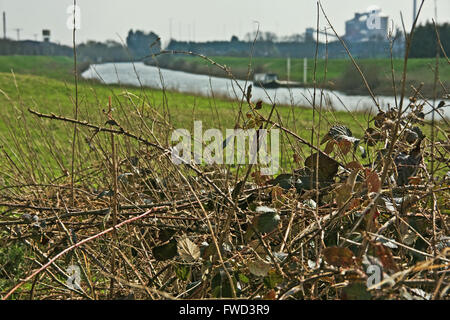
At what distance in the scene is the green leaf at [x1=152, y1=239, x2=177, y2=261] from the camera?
66.7 inches

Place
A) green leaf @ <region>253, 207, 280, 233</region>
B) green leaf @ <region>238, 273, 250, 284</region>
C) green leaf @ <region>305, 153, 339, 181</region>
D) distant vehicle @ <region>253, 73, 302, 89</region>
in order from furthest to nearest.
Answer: distant vehicle @ <region>253, 73, 302, 89</region> < green leaf @ <region>305, 153, 339, 181</region> < green leaf @ <region>238, 273, 250, 284</region> < green leaf @ <region>253, 207, 280, 233</region>

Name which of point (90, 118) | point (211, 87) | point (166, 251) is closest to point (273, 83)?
point (211, 87)

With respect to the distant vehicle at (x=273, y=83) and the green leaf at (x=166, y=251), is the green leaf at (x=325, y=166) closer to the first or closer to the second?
the distant vehicle at (x=273, y=83)

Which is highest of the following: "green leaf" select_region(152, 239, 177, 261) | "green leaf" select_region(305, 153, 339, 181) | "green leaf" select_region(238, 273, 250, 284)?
"green leaf" select_region(305, 153, 339, 181)

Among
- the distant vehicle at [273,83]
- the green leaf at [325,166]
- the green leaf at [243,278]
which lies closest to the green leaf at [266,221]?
the green leaf at [243,278]

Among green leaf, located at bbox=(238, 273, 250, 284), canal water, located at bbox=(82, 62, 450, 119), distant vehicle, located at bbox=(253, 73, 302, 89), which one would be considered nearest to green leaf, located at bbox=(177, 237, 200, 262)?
green leaf, located at bbox=(238, 273, 250, 284)

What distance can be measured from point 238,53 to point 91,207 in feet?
276

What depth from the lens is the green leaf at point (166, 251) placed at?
170 centimetres

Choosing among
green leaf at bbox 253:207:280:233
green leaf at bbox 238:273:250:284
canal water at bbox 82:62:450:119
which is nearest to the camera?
green leaf at bbox 253:207:280:233

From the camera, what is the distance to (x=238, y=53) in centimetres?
8469

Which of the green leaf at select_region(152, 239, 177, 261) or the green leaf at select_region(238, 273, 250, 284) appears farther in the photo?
the green leaf at select_region(152, 239, 177, 261)

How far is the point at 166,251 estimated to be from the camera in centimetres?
170

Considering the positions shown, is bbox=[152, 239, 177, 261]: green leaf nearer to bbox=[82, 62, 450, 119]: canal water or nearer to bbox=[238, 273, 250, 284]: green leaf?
bbox=[238, 273, 250, 284]: green leaf
